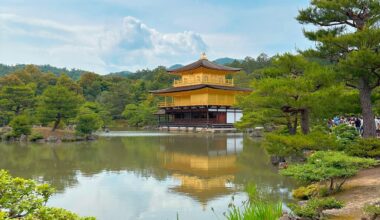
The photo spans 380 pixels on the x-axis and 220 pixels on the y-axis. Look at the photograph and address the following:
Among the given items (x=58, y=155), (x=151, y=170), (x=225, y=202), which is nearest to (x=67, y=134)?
(x=58, y=155)

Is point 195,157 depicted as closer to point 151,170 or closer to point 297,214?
point 151,170

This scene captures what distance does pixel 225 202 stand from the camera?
7.03 metres

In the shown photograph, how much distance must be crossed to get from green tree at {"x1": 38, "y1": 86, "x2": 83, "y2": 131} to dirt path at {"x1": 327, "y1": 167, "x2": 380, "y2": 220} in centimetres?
1785

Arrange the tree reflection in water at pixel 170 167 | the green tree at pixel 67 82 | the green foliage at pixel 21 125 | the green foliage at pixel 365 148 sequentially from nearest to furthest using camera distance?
the green foliage at pixel 365 148 < the tree reflection in water at pixel 170 167 < the green foliage at pixel 21 125 < the green tree at pixel 67 82

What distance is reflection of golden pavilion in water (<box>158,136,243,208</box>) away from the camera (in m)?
8.02

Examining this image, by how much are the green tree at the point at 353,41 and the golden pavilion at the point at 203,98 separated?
21.9 metres

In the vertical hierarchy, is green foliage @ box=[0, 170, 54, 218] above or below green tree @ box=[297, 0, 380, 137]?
below

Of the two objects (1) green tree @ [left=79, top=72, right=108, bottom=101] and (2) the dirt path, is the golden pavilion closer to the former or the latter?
(1) green tree @ [left=79, top=72, right=108, bottom=101]

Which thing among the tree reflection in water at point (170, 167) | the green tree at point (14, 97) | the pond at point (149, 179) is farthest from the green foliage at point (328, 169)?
the green tree at point (14, 97)

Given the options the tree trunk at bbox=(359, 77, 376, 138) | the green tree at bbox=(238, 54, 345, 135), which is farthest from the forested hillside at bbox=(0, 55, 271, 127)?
the tree trunk at bbox=(359, 77, 376, 138)

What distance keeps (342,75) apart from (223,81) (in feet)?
89.6

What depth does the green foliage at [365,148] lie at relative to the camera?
843 cm

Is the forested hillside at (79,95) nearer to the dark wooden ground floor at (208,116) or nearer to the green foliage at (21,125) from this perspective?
the green foliage at (21,125)

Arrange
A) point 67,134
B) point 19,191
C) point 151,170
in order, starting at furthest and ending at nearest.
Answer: point 67,134 < point 151,170 < point 19,191
